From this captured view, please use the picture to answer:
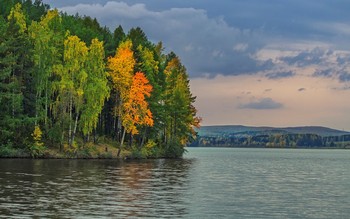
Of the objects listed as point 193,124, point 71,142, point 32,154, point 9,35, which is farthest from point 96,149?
point 193,124

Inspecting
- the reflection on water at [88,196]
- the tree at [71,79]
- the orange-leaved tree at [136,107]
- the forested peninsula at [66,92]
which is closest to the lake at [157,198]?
the reflection on water at [88,196]

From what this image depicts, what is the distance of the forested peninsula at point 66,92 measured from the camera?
76.9 meters

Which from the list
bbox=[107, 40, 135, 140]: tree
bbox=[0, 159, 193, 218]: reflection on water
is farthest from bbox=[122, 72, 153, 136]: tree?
bbox=[0, 159, 193, 218]: reflection on water

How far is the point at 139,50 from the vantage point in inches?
3871

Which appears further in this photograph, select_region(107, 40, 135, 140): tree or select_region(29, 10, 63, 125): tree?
select_region(107, 40, 135, 140): tree

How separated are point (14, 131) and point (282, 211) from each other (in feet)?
184

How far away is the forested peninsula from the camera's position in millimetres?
76938

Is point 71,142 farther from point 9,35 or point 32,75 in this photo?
point 9,35

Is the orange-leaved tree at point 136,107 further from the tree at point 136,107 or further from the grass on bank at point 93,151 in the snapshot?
the grass on bank at point 93,151

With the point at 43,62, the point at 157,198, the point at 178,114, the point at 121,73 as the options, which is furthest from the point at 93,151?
the point at 157,198

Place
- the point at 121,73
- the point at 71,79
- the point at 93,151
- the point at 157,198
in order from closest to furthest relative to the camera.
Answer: the point at 157,198 → the point at 71,79 → the point at 93,151 → the point at 121,73

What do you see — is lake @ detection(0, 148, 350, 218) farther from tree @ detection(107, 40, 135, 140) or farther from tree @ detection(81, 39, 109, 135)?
tree @ detection(107, 40, 135, 140)

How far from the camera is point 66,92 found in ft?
261

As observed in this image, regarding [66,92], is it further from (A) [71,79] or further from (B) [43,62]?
(B) [43,62]
